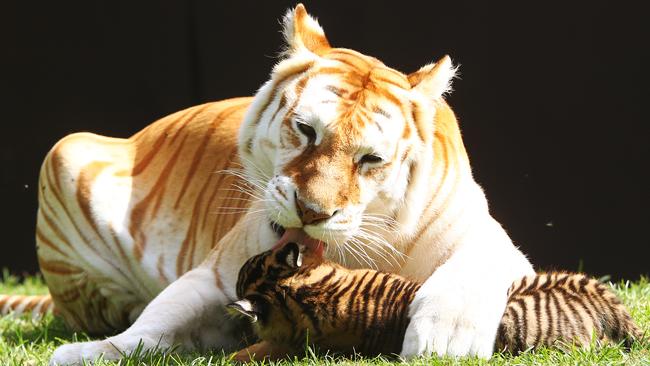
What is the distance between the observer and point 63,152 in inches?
210

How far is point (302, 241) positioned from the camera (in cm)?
375

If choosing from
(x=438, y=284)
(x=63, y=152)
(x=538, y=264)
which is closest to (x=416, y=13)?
(x=538, y=264)

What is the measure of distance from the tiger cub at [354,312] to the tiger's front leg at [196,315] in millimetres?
414

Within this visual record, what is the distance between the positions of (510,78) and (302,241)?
9.61 feet

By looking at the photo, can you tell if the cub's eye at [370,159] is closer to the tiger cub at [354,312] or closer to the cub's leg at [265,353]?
the tiger cub at [354,312]

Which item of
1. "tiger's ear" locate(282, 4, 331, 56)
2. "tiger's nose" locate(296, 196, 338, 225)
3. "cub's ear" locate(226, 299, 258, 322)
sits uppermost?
"tiger's ear" locate(282, 4, 331, 56)

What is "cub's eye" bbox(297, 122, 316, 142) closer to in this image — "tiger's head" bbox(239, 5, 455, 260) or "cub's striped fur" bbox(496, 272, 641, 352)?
"tiger's head" bbox(239, 5, 455, 260)

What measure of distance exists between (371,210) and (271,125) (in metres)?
0.48

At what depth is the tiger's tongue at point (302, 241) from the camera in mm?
3727

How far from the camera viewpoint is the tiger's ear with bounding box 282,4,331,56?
13.8 feet

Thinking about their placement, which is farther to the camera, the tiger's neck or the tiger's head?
the tiger's neck

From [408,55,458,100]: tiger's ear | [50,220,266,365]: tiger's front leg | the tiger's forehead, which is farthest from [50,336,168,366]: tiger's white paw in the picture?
[408,55,458,100]: tiger's ear

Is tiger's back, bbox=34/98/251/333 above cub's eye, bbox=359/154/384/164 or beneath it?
beneath

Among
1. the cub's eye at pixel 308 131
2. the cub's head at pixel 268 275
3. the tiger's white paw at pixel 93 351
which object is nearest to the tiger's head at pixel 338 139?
the cub's eye at pixel 308 131
